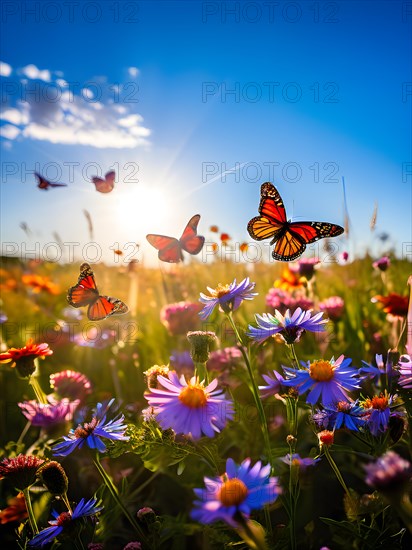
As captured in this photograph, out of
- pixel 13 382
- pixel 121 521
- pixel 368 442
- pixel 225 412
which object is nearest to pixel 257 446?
pixel 121 521

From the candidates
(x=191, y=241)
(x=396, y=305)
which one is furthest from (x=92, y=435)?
(x=396, y=305)

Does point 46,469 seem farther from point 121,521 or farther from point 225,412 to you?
point 121,521

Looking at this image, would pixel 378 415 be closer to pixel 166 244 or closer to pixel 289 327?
pixel 289 327

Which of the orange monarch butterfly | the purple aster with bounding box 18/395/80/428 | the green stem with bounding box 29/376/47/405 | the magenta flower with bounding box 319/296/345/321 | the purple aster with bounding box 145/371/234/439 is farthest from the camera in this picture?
the magenta flower with bounding box 319/296/345/321

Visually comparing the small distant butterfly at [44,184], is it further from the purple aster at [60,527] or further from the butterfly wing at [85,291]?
the purple aster at [60,527]

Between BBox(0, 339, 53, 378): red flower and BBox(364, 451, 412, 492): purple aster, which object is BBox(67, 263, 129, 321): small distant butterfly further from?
BBox(364, 451, 412, 492): purple aster

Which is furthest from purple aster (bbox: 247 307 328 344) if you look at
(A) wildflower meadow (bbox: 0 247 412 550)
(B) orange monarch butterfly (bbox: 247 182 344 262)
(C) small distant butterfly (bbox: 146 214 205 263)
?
(C) small distant butterfly (bbox: 146 214 205 263)

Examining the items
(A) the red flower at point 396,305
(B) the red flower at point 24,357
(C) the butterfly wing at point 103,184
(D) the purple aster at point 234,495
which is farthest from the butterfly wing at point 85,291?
(A) the red flower at point 396,305

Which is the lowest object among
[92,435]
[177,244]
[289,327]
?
[92,435]
